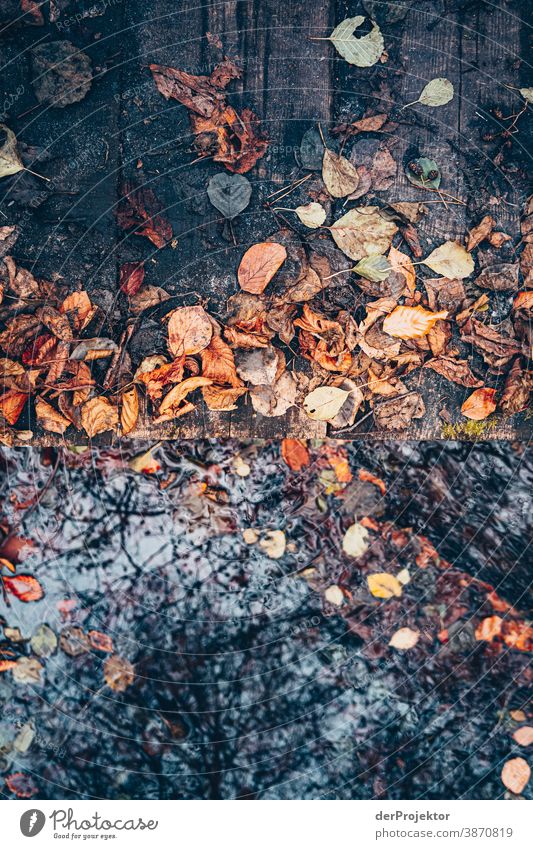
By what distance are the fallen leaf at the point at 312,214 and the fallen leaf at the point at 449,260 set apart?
449 millimetres

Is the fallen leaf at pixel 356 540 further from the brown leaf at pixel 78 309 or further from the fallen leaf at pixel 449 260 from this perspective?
the brown leaf at pixel 78 309

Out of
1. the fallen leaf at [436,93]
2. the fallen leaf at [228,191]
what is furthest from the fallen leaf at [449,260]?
the fallen leaf at [228,191]

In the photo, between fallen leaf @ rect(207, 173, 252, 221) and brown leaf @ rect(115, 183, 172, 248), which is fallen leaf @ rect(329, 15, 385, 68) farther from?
brown leaf @ rect(115, 183, 172, 248)

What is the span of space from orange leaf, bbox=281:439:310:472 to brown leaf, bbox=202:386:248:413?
1.66 feet

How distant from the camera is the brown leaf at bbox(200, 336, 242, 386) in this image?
2.17 metres

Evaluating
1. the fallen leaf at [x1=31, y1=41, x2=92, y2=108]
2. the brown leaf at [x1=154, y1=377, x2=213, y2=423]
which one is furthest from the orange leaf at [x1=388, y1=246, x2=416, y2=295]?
the fallen leaf at [x1=31, y1=41, x2=92, y2=108]

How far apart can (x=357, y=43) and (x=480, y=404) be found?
153 centimetres

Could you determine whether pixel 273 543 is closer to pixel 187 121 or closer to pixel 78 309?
pixel 78 309

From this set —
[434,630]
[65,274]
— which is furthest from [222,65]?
[434,630]

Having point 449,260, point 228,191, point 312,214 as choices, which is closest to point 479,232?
point 449,260

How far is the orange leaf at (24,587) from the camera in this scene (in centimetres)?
264

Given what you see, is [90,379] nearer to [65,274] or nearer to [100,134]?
[65,274]
